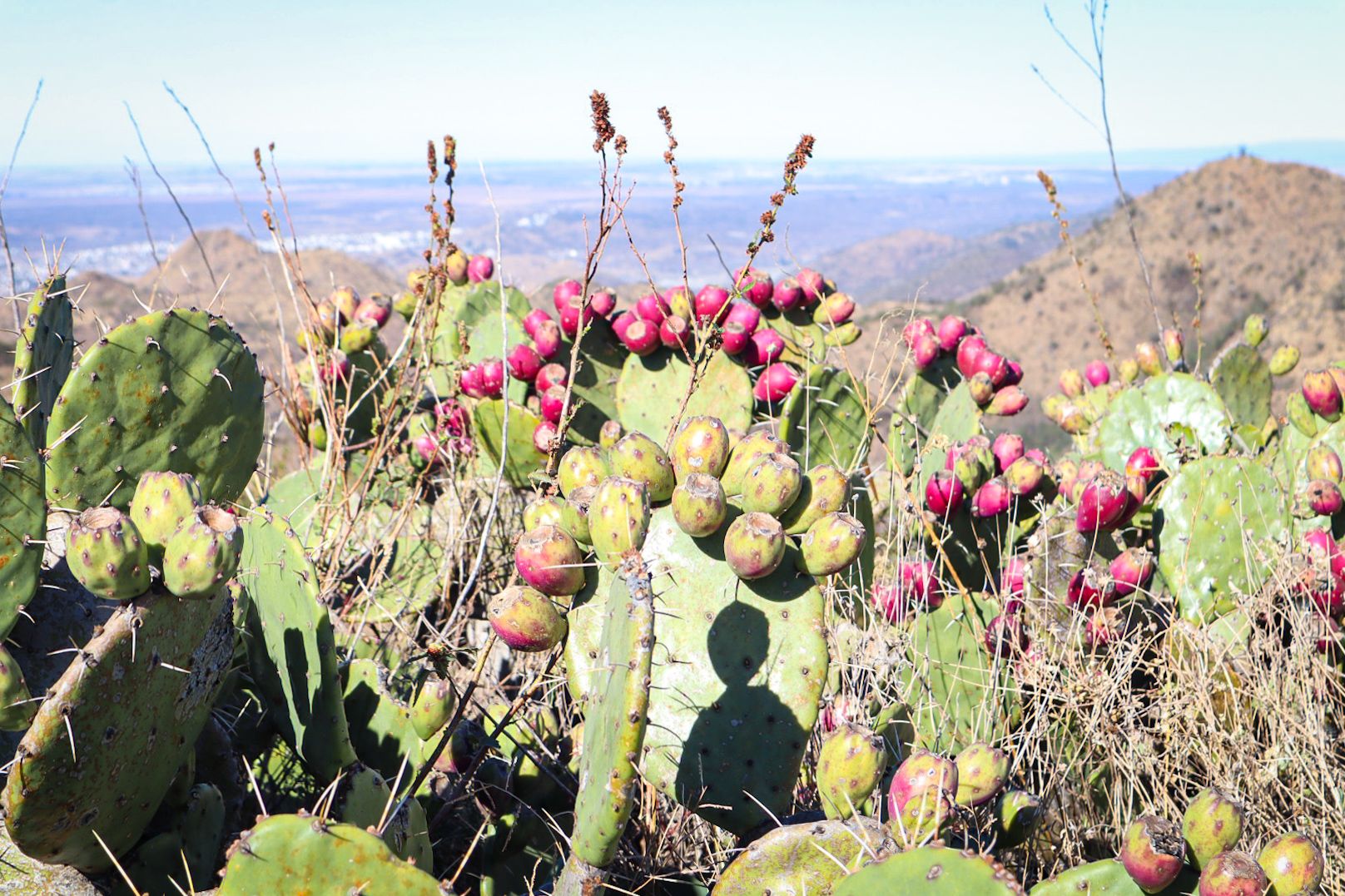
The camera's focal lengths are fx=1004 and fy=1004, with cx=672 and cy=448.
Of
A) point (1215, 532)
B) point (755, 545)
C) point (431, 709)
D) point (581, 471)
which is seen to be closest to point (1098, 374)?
point (1215, 532)

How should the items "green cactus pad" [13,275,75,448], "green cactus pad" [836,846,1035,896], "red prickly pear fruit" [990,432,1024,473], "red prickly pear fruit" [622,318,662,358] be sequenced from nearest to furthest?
"green cactus pad" [836,846,1035,896] < "green cactus pad" [13,275,75,448] < "red prickly pear fruit" [990,432,1024,473] < "red prickly pear fruit" [622,318,662,358]

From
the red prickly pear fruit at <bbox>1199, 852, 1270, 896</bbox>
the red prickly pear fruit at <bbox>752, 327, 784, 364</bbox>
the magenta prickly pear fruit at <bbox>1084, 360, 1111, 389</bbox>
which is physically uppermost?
the red prickly pear fruit at <bbox>752, 327, 784, 364</bbox>

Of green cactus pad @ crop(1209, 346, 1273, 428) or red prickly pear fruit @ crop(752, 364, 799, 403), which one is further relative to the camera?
green cactus pad @ crop(1209, 346, 1273, 428)

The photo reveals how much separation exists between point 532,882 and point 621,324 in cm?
176

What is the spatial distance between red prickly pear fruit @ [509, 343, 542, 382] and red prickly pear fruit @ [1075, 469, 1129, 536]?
1.67 m

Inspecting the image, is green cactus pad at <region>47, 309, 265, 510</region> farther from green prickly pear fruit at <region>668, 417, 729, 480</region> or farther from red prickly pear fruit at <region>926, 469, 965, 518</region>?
red prickly pear fruit at <region>926, 469, 965, 518</region>

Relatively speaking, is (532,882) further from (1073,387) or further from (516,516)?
(1073,387)

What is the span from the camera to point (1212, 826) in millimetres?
1406

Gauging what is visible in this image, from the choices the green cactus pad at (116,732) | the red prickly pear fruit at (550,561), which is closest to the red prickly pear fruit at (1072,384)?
the red prickly pear fruit at (550,561)

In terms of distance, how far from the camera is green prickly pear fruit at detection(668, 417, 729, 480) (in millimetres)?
1645

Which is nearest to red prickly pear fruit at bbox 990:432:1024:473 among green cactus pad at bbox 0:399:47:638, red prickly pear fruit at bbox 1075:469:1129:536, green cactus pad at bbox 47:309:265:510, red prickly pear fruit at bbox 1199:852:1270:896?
red prickly pear fruit at bbox 1075:469:1129:536

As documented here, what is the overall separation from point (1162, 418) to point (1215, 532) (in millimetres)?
756

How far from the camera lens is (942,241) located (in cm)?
10138

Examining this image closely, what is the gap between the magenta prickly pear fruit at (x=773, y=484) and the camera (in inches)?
59.9
